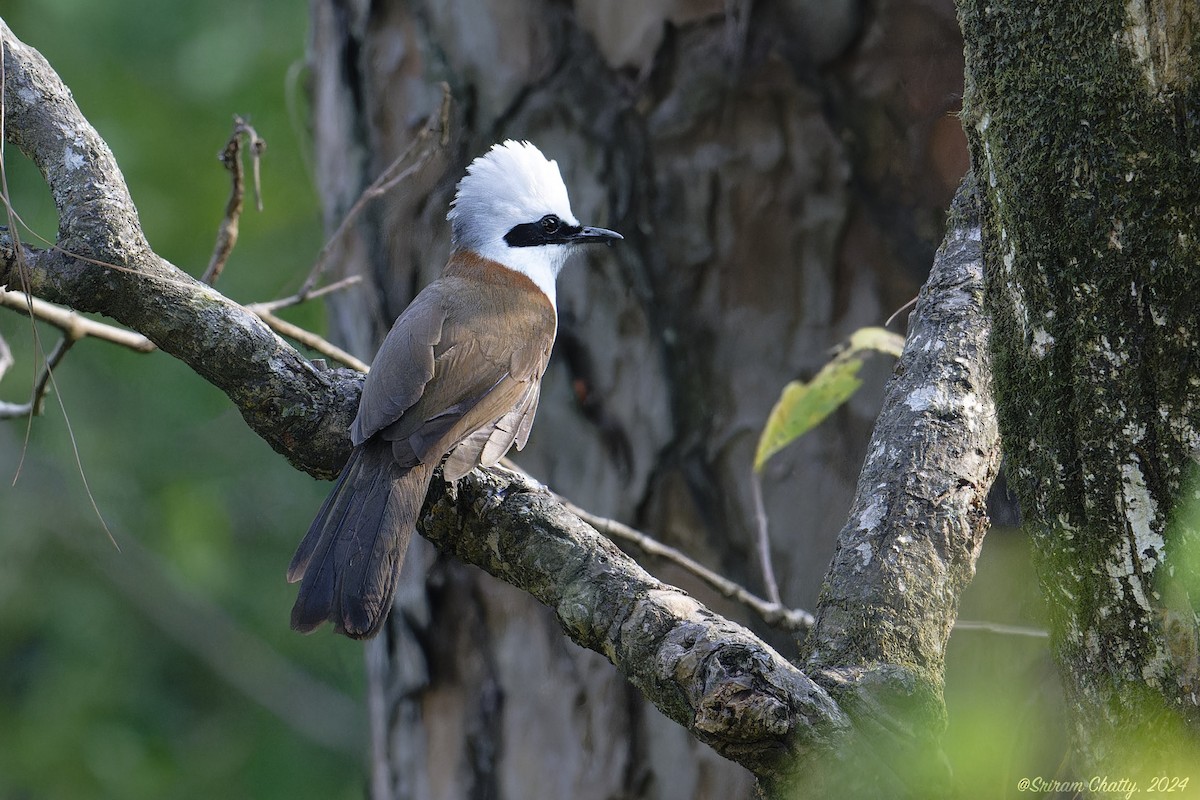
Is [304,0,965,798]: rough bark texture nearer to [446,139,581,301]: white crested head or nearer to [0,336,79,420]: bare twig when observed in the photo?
[446,139,581,301]: white crested head

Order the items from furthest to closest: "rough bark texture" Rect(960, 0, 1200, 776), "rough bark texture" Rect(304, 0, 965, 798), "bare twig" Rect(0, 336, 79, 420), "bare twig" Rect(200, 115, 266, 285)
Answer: "rough bark texture" Rect(304, 0, 965, 798) → "bare twig" Rect(0, 336, 79, 420) → "bare twig" Rect(200, 115, 266, 285) → "rough bark texture" Rect(960, 0, 1200, 776)

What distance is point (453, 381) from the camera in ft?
10.4

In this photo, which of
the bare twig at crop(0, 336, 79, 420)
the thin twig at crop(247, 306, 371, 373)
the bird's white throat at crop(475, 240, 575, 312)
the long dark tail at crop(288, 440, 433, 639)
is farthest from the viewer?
the bird's white throat at crop(475, 240, 575, 312)

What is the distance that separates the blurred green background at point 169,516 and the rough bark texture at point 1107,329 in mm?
4897

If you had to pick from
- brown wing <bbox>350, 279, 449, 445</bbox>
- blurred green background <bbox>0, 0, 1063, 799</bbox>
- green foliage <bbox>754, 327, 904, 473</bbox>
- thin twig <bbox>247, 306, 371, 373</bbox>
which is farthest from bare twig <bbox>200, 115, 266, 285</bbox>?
blurred green background <bbox>0, 0, 1063, 799</bbox>

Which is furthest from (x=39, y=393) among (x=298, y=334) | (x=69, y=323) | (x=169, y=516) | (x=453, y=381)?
(x=169, y=516)

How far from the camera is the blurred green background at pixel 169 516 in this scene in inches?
244

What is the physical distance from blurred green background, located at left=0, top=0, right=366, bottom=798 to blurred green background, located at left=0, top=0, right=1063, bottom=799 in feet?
0.04

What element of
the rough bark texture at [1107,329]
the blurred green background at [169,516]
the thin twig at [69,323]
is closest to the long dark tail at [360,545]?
the thin twig at [69,323]

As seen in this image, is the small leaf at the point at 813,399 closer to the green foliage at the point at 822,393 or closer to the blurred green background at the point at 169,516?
the green foliage at the point at 822,393

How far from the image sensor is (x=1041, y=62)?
151 centimetres

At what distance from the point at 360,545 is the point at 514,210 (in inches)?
72.4

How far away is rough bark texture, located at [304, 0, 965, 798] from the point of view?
3525mm

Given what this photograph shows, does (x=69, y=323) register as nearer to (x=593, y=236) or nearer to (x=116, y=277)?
(x=116, y=277)
